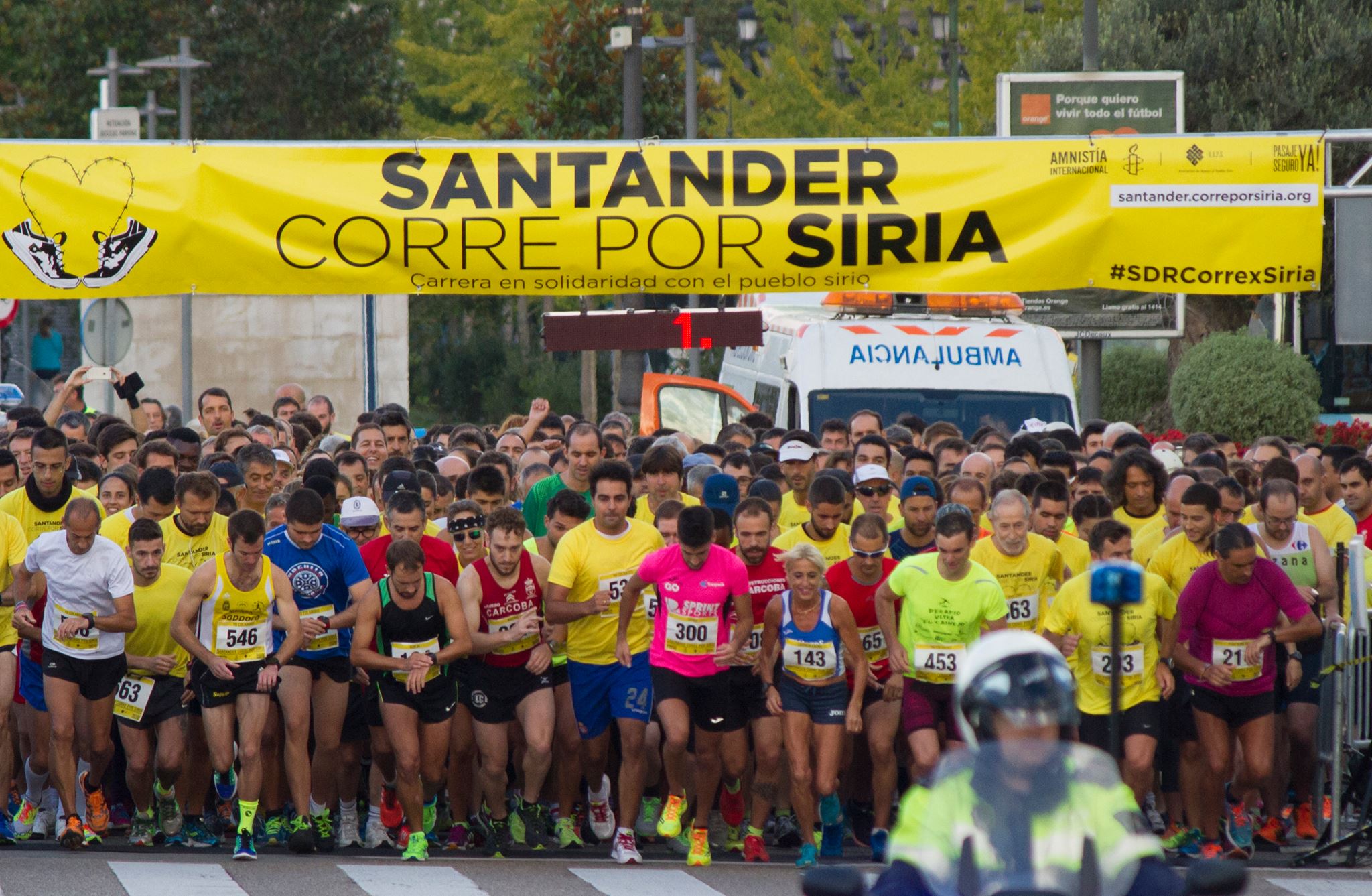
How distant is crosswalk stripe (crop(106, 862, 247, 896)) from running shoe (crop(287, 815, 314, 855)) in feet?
1.50

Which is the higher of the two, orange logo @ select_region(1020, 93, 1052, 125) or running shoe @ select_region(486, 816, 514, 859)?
orange logo @ select_region(1020, 93, 1052, 125)

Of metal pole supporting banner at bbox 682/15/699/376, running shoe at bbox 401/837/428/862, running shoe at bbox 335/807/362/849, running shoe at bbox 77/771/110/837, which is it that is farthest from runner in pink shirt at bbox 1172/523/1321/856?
metal pole supporting banner at bbox 682/15/699/376

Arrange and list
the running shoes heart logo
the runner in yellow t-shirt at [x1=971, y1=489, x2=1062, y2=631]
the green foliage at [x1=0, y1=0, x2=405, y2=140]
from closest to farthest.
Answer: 1. the runner in yellow t-shirt at [x1=971, y1=489, x2=1062, y2=631]
2. the running shoes heart logo
3. the green foliage at [x1=0, y1=0, x2=405, y2=140]

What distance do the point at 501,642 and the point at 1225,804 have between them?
3.65 metres

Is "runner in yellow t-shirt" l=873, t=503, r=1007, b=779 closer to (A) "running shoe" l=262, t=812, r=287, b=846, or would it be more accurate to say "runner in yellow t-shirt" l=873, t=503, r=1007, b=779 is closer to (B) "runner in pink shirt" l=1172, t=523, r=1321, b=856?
(B) "runner in pink shirt" l=1172, t=523, r=1321, b=856

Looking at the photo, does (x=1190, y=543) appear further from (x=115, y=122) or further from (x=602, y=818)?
(x=115, y=122)

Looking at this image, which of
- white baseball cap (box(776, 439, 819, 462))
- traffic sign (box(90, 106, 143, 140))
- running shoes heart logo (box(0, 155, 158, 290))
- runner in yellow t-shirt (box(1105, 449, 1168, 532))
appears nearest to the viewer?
runner in yellow t-shirt (box(1105, 449, 1168, 532))

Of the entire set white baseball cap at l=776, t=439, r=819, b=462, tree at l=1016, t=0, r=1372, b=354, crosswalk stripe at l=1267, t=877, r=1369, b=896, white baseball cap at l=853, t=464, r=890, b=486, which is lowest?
crosswalk stripe at l=1267, t=877, r=1369, b=896

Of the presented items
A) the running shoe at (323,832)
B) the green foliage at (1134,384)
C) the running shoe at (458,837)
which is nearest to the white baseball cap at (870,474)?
the running shoe at (458,837)

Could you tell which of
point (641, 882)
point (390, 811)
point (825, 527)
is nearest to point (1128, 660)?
point (825, 527)

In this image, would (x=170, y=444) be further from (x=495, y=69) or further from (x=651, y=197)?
(x=495, y=69)

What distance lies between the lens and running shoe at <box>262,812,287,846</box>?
33.7 feet

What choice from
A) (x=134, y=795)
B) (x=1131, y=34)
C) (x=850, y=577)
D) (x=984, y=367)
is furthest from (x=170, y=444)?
(x=1131, y=34)

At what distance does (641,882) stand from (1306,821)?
3.46 metres
